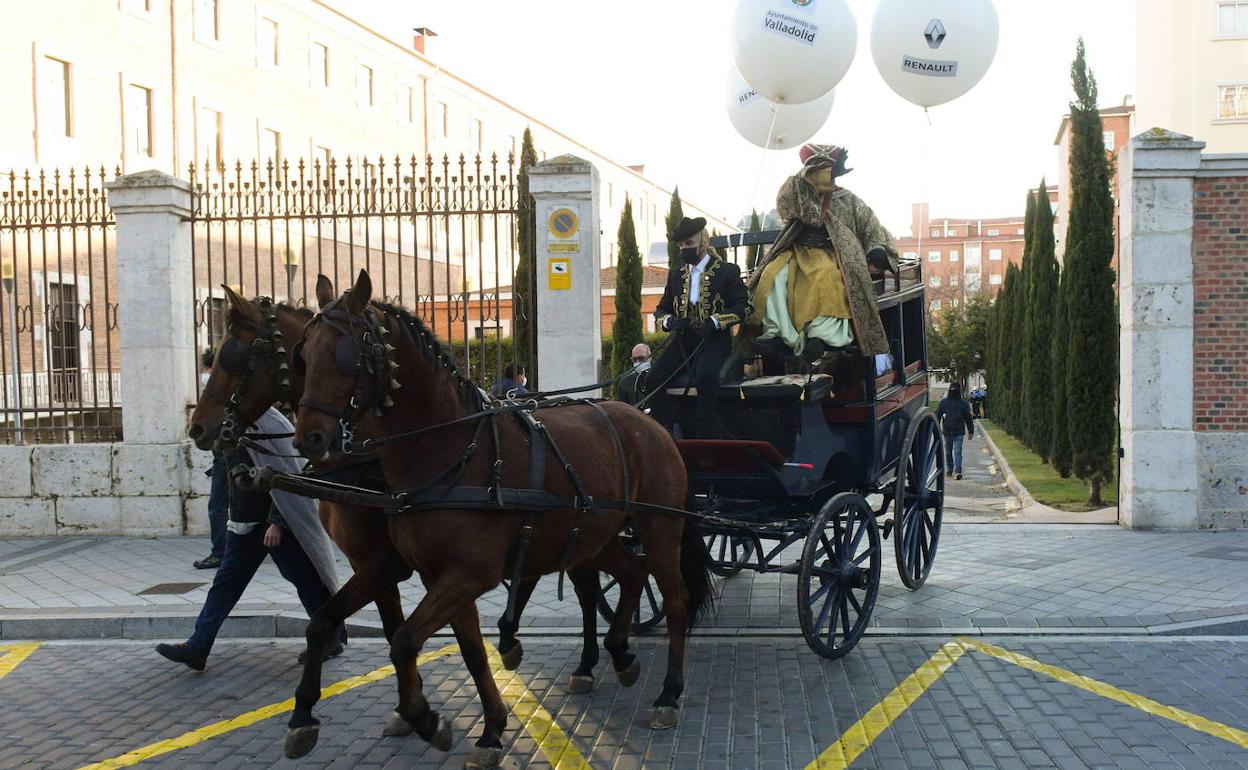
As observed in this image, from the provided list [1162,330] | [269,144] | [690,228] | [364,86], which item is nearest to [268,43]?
[269,144]

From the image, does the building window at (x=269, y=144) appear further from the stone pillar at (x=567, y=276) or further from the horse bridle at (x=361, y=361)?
the horse bridle at (x=361, y=361)

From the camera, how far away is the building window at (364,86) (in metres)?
35.7

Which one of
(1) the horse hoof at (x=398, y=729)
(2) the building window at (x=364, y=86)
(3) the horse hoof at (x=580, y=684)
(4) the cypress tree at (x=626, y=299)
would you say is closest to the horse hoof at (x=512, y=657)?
(3) the horse hoof at (x=580, y=684)

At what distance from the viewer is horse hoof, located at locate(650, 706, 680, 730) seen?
4.87 m

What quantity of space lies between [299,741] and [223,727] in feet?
2.66

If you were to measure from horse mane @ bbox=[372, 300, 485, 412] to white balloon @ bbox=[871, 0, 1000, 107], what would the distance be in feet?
18.4

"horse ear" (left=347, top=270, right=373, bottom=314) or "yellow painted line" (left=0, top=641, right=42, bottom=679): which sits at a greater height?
"horse ear" (left=347, top=270, right=373, bottom=314)

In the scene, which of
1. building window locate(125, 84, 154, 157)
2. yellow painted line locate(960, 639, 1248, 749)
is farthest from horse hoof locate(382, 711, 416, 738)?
building window locate(125, 84, 154, 157)

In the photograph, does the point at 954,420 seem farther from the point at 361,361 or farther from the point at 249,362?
the point at 361,361

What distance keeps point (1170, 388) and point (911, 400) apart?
3.69 meters

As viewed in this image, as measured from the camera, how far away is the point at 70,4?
23.9 m

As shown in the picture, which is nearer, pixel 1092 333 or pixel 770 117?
pixel 770 117

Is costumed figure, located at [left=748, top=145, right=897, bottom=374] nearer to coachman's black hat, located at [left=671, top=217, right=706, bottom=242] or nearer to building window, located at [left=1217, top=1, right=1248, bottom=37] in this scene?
coachman's black hat, located at [left=671, top=217, right=706, bottom=242]

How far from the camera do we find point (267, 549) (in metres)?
6.06
